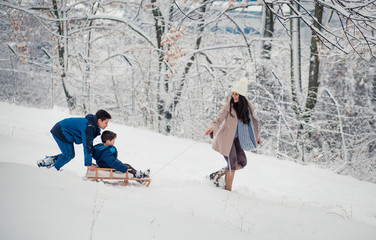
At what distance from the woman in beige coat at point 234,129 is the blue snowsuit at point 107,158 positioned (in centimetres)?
133

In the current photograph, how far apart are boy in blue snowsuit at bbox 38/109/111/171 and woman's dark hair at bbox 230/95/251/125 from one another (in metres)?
1.82

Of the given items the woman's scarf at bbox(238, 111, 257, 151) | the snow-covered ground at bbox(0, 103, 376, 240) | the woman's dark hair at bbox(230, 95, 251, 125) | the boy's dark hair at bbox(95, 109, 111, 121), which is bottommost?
the snow-covered ground at bbox(0, 103, 376, 240)

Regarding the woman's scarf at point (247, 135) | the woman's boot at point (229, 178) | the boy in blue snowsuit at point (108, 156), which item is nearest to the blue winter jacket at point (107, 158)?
the boy in blue snowsuit at point (108, 156)

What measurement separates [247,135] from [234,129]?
0.25 meters

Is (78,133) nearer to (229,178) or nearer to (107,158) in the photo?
(107,158)

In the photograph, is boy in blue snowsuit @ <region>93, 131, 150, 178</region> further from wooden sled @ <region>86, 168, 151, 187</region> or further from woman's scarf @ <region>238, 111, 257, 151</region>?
woman's scarf @ <region>238, 111, 257, 151</region>

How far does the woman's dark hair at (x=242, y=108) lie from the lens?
4.21 m

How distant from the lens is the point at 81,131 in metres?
3.97

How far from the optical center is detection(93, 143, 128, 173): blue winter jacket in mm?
4168

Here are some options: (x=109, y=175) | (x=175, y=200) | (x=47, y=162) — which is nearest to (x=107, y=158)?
(x=109, y=175)

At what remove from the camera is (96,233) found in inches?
85.5

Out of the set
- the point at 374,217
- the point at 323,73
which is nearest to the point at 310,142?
the point at 323,73

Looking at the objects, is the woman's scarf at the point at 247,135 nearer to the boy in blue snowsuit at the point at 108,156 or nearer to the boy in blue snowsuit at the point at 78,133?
the boy in blue snowsuit at the point at 108,156

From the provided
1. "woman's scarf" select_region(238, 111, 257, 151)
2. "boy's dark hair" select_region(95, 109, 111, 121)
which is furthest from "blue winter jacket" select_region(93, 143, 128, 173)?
"woman's scarf" select_region(238, 111, 257, 151)
